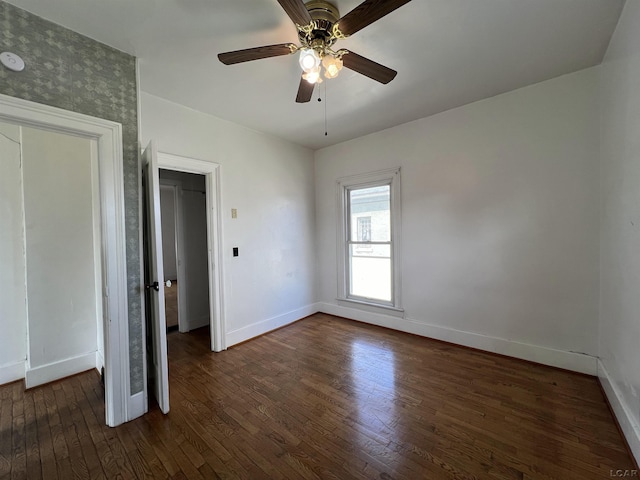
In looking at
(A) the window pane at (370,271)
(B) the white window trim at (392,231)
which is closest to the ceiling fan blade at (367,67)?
(B) the white window trim at (392,231)

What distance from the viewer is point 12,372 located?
2385mm

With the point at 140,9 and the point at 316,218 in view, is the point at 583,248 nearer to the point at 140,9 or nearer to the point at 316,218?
the point at 316,218

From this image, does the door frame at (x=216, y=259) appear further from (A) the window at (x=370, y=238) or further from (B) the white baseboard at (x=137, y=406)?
(A) the window at (x=370, y=238)

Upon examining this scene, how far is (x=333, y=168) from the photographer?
13.3 feet

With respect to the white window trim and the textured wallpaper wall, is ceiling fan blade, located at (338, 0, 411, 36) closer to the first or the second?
the textured wallpaper wall

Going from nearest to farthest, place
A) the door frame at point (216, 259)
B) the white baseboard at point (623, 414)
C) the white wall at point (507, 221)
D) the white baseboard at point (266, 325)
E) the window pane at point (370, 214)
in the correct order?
the white baseboard at point (623, 414) < the white wall at point (507, 221) < the door frame at point (216, 259) < the white baseboard at point (266, 325) < the window pane at point (370, 214)

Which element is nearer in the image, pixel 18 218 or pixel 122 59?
pixel 122 59

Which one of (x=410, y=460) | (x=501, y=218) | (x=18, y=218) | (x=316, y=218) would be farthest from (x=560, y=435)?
(x=18, y=218)

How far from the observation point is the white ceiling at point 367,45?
61.8 inches

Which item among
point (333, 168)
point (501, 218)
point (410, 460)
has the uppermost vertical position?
point (333, 168)

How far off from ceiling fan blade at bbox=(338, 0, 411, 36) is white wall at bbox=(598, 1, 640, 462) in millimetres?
1421

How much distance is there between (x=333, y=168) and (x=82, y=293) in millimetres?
3405

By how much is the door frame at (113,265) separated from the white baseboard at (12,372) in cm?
136

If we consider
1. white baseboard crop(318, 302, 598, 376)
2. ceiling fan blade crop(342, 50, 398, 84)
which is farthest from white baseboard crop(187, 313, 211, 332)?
ceiling fan blade crop(342, 50, 398, 84)
